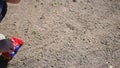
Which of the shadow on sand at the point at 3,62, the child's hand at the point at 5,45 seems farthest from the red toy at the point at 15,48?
the child's hand at the point at 5,45

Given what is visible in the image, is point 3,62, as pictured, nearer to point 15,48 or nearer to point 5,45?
point 15,48

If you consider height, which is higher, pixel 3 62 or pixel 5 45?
pixel 5 45

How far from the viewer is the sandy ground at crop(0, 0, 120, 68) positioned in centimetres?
278

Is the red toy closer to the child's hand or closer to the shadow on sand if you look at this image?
the shadow on sand

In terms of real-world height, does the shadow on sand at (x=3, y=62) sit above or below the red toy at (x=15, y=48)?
below

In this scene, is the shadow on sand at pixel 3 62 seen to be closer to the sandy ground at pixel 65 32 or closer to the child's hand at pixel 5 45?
the sandy ground at pixel 65 32

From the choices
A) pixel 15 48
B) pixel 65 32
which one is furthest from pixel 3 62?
pixel 65 32

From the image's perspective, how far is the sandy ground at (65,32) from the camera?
278 cm

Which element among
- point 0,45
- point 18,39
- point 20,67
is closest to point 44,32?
point 18,39

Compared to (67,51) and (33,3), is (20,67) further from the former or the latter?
(33,3)

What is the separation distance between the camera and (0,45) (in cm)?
239

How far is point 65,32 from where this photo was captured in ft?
10.1

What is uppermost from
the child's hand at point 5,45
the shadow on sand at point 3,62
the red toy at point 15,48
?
the child's hand at point 5,45

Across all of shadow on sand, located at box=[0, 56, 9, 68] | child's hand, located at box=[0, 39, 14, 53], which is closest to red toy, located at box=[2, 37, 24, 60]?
shadow on sand, located at box=[0, 56, 9, 68]
